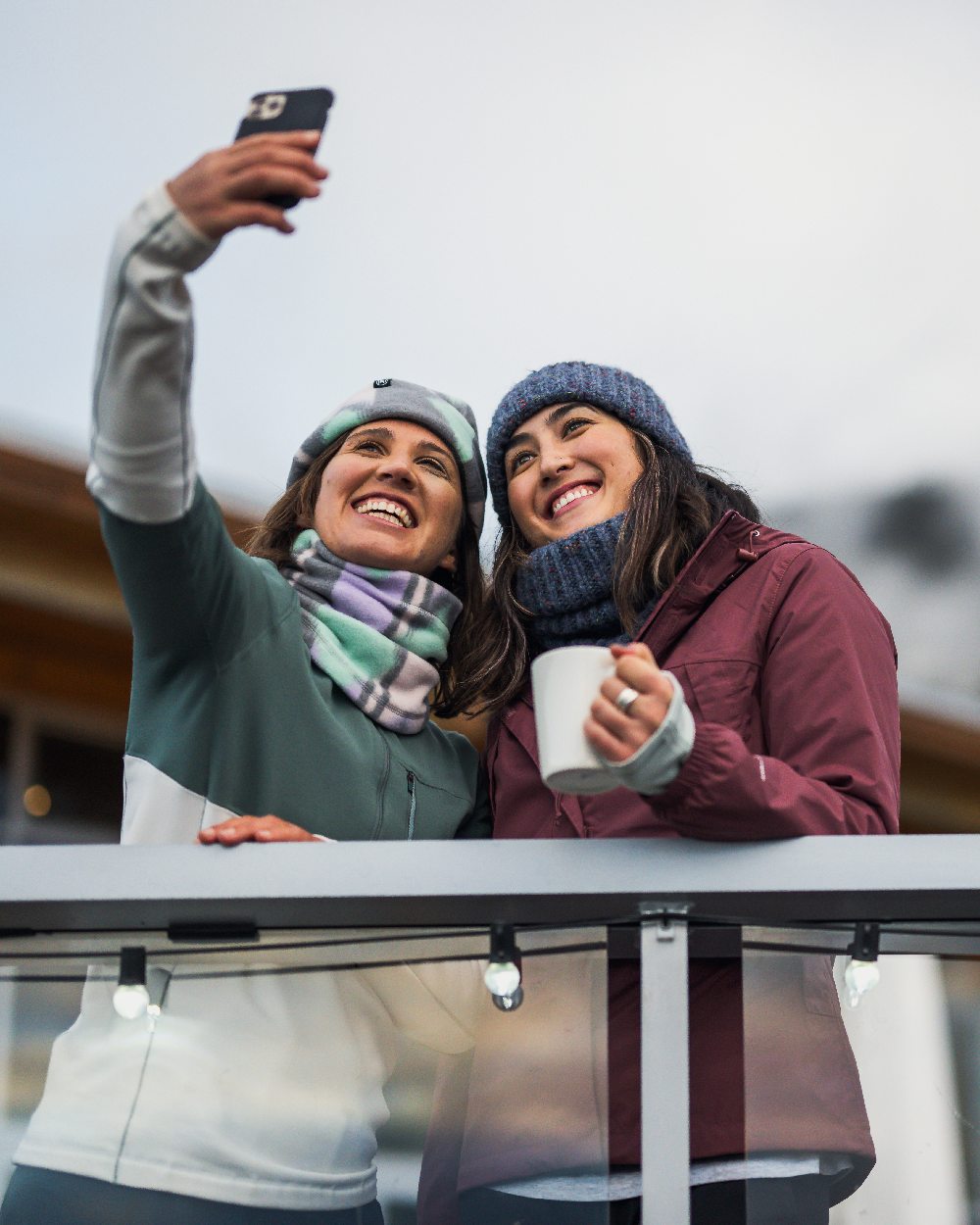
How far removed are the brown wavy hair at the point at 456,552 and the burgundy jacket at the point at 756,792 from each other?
159 millimetres

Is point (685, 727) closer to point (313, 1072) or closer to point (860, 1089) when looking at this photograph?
point (860, 1089)

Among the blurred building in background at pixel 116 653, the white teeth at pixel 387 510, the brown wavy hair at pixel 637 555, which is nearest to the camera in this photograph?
the brown wavy hair at pixel 637 555

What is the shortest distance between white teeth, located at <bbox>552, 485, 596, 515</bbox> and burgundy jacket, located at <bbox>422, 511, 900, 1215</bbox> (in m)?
0.27

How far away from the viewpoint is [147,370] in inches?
62.7

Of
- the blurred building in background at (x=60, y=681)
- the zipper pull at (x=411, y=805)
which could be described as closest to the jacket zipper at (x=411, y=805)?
the zipper pull at (x=411, y=805)

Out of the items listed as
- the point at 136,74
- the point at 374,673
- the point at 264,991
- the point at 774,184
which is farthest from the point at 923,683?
the point at 264,991

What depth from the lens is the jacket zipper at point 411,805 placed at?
6.55 ft

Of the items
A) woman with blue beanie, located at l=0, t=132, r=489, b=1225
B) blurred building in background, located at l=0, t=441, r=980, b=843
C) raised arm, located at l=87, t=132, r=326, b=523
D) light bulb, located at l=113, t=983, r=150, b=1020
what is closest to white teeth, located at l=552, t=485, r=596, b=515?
woman with blue beanie, located at l=0, t=132, r=489, b=1225

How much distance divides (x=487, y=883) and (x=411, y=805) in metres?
0.46

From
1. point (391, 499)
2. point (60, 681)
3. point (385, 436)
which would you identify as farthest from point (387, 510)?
point (60, 681)

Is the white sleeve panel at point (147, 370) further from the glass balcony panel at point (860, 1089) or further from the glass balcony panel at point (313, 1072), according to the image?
the glass balcony panel at point (860, 1089)

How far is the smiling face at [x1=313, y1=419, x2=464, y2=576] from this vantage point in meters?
2.19

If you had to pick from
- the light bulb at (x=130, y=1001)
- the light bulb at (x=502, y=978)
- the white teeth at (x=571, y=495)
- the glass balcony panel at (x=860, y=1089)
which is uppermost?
the white teeth at (x=571, y=495)

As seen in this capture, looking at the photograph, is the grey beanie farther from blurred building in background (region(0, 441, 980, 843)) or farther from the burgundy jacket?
blurred building in background (region(0, 441, 980, 843))
